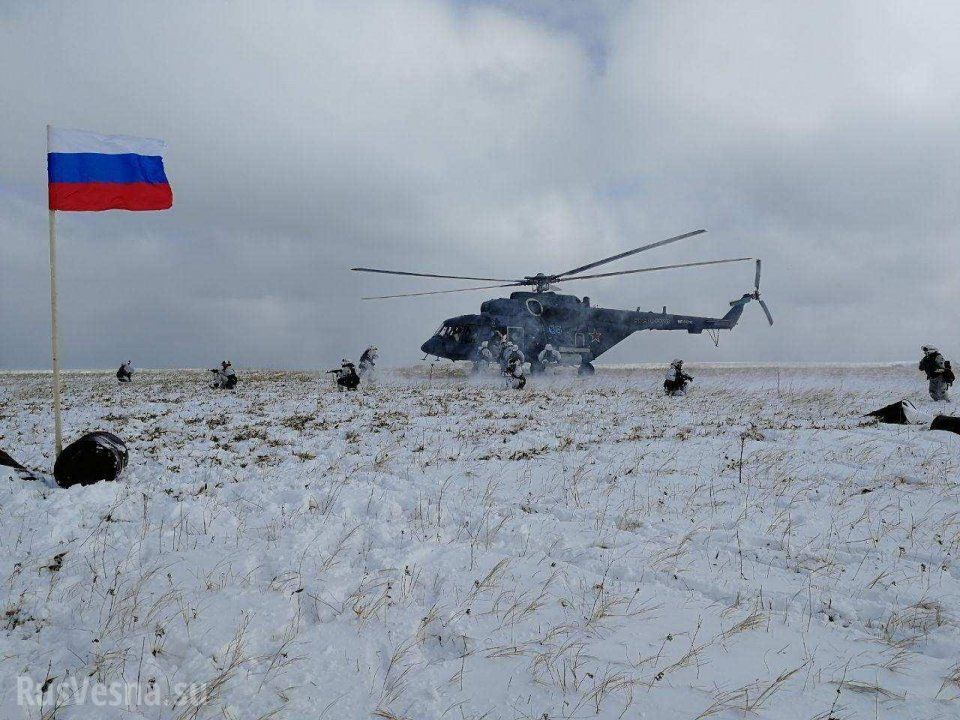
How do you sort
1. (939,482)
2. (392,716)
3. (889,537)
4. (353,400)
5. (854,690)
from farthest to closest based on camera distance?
(353,400) → (939,482) → (889,537) → (854,690) → (392,716)

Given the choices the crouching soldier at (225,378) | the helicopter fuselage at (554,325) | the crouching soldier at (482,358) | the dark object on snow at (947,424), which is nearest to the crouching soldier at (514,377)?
the crouching soldier at (482,358)

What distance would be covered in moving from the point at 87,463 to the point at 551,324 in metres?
20.6

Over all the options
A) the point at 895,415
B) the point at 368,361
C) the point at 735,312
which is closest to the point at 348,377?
the point at 368,361

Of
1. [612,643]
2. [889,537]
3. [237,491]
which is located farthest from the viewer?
[237,491]

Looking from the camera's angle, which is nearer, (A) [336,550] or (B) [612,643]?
(B) [612,643]

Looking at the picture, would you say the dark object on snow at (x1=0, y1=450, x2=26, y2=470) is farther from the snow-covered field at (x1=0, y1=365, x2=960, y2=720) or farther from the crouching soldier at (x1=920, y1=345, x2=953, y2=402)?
the crouching soldier at (x1=920, y1=345, x2=953, y2=402)

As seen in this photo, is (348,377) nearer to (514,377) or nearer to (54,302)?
(514,377)

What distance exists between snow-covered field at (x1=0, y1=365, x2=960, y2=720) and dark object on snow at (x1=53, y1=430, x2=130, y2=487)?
0.87ft

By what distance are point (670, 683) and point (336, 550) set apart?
2.80m

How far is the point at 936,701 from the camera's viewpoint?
107 inches

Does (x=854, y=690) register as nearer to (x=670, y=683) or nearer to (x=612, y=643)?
(x=670, y=683)

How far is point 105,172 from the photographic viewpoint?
671 centimetres

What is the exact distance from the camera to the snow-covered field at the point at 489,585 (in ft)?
9.12

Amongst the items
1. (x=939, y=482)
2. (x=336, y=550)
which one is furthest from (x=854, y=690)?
(x=939, y=482)
